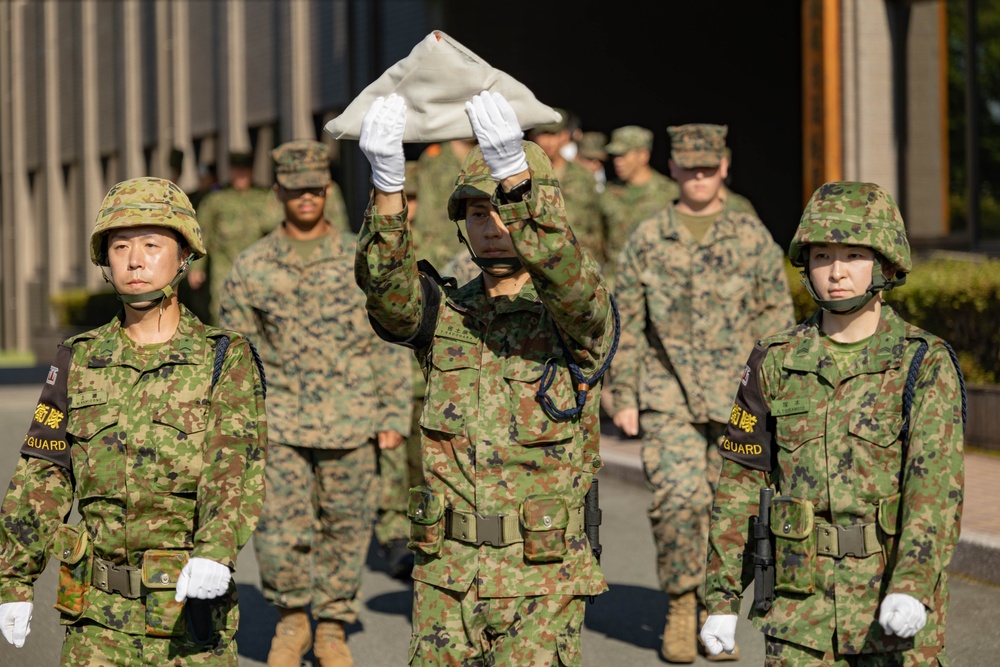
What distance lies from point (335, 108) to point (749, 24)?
20.6ft

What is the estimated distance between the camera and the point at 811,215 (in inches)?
198

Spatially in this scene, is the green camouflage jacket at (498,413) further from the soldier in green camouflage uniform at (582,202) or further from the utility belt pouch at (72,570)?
the soldier in green camouflage uniform at (582,202)

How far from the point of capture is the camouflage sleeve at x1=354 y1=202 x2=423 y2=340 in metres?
4.79

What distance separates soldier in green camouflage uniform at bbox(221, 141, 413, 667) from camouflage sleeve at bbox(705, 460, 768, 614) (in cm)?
303

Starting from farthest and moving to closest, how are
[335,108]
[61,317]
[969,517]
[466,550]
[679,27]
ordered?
[61,317] → [335,108] → [679,27] → [969,517] → [466,550]

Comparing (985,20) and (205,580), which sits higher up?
(985,20)

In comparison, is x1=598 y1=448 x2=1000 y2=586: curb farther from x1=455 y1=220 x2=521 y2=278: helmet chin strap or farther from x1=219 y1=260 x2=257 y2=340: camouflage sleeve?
x1=455 y1=220 x2=521 y2=278: helmet chin strap

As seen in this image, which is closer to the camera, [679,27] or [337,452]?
[337,452]

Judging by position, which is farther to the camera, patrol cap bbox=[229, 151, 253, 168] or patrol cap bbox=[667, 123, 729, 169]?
patrol cap bbox=[229, 151, 253, 168]

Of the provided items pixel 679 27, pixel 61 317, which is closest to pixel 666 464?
pixel 679 27

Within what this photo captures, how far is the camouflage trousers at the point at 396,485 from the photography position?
32.9 ft

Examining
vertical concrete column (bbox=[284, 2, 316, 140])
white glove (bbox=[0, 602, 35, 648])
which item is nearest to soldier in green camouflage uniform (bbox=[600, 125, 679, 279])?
white glove (bbox=[0, 602, 35, 648])

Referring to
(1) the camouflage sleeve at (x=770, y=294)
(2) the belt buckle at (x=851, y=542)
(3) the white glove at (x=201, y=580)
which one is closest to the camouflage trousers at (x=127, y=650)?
(3) the white glove at (x=201, y=580)

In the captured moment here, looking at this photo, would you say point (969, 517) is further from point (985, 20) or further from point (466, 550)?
point (985, 20)
